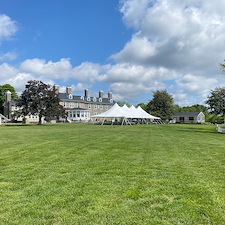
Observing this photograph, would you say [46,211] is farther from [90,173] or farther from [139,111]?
[139,111]

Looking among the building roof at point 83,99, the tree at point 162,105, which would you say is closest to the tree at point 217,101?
the tree at point 162,105

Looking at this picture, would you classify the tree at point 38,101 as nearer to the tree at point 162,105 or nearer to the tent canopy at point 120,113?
the tent canopy at point 120,113

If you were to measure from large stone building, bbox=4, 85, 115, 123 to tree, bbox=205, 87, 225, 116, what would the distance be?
2921cm

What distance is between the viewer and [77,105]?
6750 centimetres

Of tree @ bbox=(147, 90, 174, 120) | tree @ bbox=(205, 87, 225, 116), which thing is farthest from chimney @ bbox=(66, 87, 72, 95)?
tree @ bbox=(205, 87, 225, 116)

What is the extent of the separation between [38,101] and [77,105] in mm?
34942

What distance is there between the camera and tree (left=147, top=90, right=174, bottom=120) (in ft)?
183

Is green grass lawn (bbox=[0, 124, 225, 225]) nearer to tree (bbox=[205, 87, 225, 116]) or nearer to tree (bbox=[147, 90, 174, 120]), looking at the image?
tree (bbox=[205, 87, 225, 116])

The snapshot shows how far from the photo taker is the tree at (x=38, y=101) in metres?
32.5

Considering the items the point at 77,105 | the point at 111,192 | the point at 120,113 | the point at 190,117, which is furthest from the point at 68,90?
the point at 111,192

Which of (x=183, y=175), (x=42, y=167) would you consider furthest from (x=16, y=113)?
(x=183, y=175)

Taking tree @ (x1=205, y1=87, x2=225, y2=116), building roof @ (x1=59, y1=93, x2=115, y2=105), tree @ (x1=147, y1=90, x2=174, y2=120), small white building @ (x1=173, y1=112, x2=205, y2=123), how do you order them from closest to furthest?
tree @ (x1=205, y1=87, x2=225, y2=116)
tree @ (x1=147, y1=90, x2=174, y2=120)
building roof @ (x1=59, y1=93, x2=115, y2=105)
small white building @ (x1=173, y1=112, x2=205, y2=123)

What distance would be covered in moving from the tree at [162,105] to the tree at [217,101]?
71.9 feet

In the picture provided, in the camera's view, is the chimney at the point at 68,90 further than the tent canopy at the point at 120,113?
Yes
